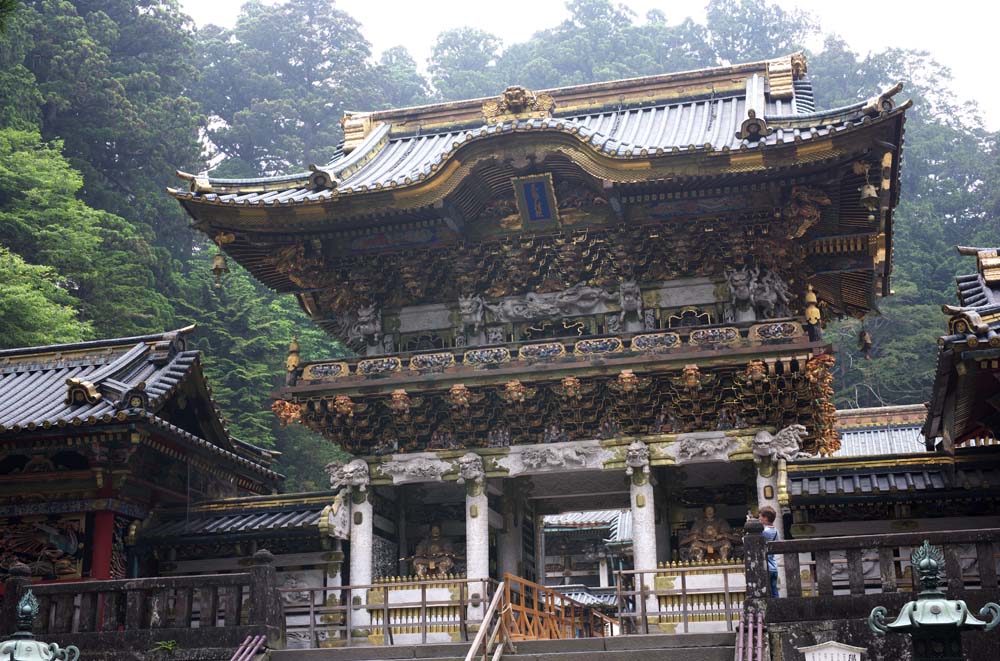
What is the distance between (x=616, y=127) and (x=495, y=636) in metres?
11.0

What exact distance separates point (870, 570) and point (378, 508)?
316 inches

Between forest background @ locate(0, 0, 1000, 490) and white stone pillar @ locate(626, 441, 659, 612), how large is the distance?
30.8ft

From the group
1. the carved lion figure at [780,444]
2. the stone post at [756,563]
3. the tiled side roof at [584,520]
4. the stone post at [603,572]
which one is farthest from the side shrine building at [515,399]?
the stone post at [603,572]

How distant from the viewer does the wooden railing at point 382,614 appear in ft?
57.2

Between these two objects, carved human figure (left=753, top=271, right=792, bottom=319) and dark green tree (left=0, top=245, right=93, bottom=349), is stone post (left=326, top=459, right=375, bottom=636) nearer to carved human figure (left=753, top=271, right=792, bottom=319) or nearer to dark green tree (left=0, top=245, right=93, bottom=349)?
carved human figure (left=753, top=271, right=792, bottom=319)

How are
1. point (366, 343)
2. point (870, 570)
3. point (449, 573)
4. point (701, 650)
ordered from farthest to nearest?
point (366, 343)
point (449, 573)
point (870, 570)
point (701, 650)

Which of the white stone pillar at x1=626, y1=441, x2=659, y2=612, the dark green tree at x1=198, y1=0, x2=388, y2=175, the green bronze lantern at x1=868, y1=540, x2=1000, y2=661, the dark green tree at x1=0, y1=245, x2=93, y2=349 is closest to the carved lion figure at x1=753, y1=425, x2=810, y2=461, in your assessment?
the white stone pillar at x1=626, y1=441, x2=659, y2=612

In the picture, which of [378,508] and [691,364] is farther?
[378,508]

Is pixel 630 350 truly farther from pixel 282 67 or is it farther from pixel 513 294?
pixel 282 67

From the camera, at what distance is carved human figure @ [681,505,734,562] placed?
1842 centimetres

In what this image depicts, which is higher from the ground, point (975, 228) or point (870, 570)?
point (975, 228)

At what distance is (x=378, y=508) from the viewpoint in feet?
64.3

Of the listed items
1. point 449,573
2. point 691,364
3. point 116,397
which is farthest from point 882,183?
point 116,397

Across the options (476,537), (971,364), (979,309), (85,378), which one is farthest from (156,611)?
(979,309)
